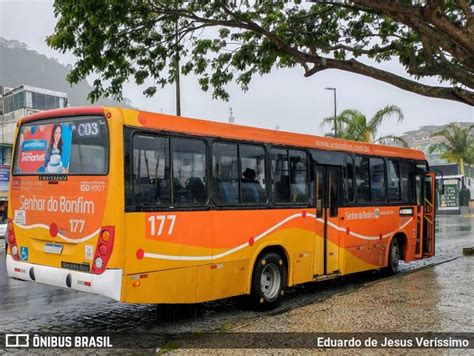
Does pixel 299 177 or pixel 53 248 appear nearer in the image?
pixel 53 248

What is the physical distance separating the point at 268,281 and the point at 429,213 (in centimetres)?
655

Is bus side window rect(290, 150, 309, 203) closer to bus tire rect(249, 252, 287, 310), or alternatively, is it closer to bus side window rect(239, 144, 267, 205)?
bus side window rect(239, 144, 267, 205)

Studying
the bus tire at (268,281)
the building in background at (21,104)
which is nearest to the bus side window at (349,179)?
the bus tire at (268,281)

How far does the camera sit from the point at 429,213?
45.0ft

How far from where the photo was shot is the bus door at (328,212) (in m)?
10.1

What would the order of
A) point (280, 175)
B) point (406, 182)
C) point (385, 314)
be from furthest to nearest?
point (406, 182)
point (280, 175)
point (385, 314)

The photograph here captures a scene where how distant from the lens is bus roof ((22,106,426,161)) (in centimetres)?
698

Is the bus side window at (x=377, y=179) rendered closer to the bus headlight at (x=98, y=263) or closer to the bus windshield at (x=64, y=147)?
the bus windshield at (x=64, y=147)

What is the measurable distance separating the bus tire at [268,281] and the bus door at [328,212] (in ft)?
3.84

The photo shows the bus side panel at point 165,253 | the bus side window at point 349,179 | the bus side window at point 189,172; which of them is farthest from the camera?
the bus side window at point 349,179

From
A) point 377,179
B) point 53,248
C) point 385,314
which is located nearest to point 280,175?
point 385,314

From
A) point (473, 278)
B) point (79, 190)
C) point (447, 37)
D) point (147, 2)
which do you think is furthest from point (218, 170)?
point (147, 2)

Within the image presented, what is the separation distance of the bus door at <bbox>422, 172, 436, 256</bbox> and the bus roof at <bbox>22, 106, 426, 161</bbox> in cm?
307

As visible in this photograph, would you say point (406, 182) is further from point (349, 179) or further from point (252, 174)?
point (252, 174)
